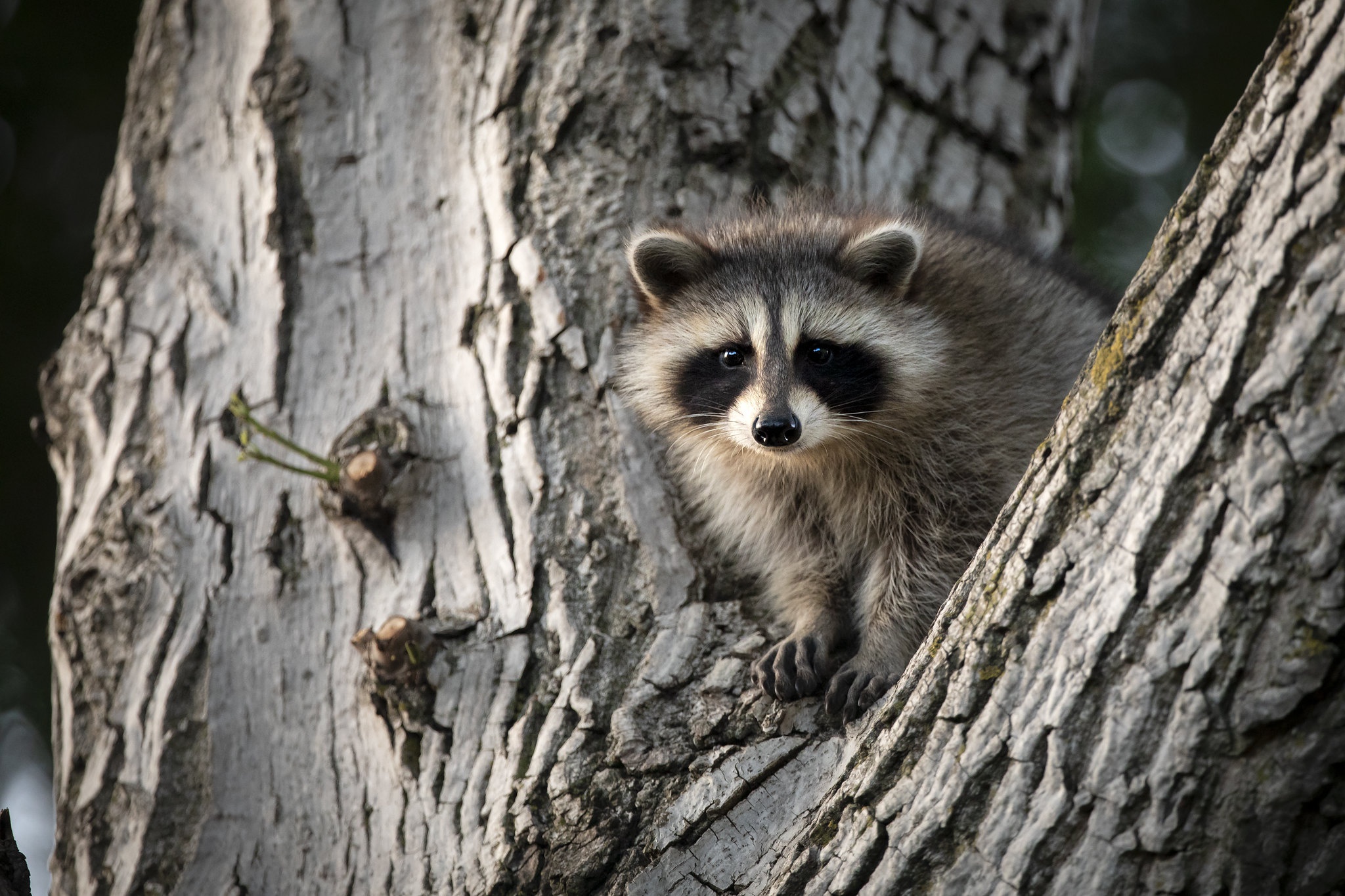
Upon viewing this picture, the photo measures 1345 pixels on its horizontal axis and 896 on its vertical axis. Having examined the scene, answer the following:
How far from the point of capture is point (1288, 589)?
1.28m

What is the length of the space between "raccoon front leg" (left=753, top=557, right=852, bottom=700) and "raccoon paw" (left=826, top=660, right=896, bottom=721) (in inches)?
1.7

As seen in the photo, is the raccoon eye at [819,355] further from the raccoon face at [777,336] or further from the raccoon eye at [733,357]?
the raccoon eye at [733,357]

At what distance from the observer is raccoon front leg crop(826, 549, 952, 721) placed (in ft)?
7.01

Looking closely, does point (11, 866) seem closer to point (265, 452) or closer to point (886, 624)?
point (265, 452)

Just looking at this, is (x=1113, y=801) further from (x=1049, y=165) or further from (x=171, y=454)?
(x=1049, y=165)

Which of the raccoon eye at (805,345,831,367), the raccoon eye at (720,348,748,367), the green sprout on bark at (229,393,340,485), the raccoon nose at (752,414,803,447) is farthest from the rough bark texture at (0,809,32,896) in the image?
the raccoon eye at (805,345,831,367)

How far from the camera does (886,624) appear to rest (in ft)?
8.00

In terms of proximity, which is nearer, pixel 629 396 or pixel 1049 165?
pixel 629 396

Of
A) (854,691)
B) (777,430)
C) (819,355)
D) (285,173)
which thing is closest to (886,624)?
(854,691)

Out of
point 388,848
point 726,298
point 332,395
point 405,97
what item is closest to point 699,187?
point 726,298

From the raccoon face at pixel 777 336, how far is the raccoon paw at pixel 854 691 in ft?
1.85

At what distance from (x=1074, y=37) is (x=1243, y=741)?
2854 mm

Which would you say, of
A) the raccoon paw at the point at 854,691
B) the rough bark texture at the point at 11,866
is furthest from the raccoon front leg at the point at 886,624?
the rough bark texture at the point at 11,866

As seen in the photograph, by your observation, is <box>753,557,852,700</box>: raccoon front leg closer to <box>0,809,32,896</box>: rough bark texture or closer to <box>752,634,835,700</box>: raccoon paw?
<box>752,634,835,700</box>: raccoon paw
